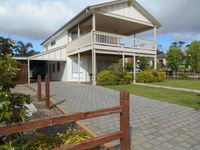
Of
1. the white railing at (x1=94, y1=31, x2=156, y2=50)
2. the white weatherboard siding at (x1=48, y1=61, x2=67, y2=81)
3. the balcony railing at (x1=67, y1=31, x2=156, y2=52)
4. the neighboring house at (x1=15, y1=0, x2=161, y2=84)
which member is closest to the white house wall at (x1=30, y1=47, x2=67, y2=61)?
the neighboring house at (x1=15, y1=0, x2=161, y2=84)

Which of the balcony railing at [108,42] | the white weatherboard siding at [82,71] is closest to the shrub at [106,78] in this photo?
the balcony railing at [108,42]

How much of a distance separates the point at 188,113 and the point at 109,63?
1363 cm

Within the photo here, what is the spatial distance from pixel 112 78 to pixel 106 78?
1.86 ft

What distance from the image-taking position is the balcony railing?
1259 centimetres

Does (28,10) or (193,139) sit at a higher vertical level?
(28,10)

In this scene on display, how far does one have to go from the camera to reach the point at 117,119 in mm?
4402

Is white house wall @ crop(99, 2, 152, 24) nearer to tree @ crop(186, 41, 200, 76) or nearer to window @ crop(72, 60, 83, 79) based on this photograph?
window @ crop(72, 60, 83, 79)

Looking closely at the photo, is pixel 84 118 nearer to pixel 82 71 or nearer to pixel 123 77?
pixel 123 77


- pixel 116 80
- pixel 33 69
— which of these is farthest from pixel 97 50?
pixel 33 69

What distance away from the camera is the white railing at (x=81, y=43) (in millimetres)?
12812

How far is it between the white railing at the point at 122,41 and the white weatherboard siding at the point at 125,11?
2.17 metres

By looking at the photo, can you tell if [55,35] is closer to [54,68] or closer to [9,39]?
[54,68]

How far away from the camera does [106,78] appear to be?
486 inches

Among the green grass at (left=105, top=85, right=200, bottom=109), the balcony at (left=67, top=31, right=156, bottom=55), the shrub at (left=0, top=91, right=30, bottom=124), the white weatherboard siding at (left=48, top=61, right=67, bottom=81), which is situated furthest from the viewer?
the white weatherboard siding at (left=48, top=61, right=67, bottom=81)
